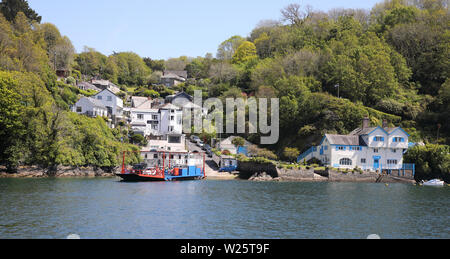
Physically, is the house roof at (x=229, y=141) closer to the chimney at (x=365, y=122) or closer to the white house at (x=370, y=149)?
the white house at (x=370, y=149)

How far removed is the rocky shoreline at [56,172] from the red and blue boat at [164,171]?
446cm

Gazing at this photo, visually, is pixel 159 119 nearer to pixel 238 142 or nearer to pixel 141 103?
pixel 141 103

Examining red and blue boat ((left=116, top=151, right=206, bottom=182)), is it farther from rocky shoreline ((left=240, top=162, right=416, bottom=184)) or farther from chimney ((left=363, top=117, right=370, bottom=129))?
chimney ((left=363, top=117, right=370, bottom=129))

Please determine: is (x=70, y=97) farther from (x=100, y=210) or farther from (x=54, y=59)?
(x=100, y=210)

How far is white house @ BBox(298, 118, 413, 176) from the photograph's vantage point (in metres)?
70.7

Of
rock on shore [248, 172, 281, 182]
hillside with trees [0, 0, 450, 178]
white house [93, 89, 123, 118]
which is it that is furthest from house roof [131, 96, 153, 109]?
rock on shore [248, 172, 281, 182]

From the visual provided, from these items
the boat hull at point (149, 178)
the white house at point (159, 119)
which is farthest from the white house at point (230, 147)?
the white house at point (159, 119)

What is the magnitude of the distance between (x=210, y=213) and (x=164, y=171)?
31.9 m

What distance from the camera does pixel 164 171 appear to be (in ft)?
209

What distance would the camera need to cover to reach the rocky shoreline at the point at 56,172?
58.5 metres

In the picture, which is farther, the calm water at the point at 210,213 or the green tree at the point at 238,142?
the green tree at the point at 238,142

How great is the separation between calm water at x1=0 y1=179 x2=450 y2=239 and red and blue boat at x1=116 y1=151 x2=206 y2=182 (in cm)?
1035

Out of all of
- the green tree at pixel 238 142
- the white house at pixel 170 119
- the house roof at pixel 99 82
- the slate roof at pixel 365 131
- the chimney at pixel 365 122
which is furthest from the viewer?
the house roof at pixel 99 82
